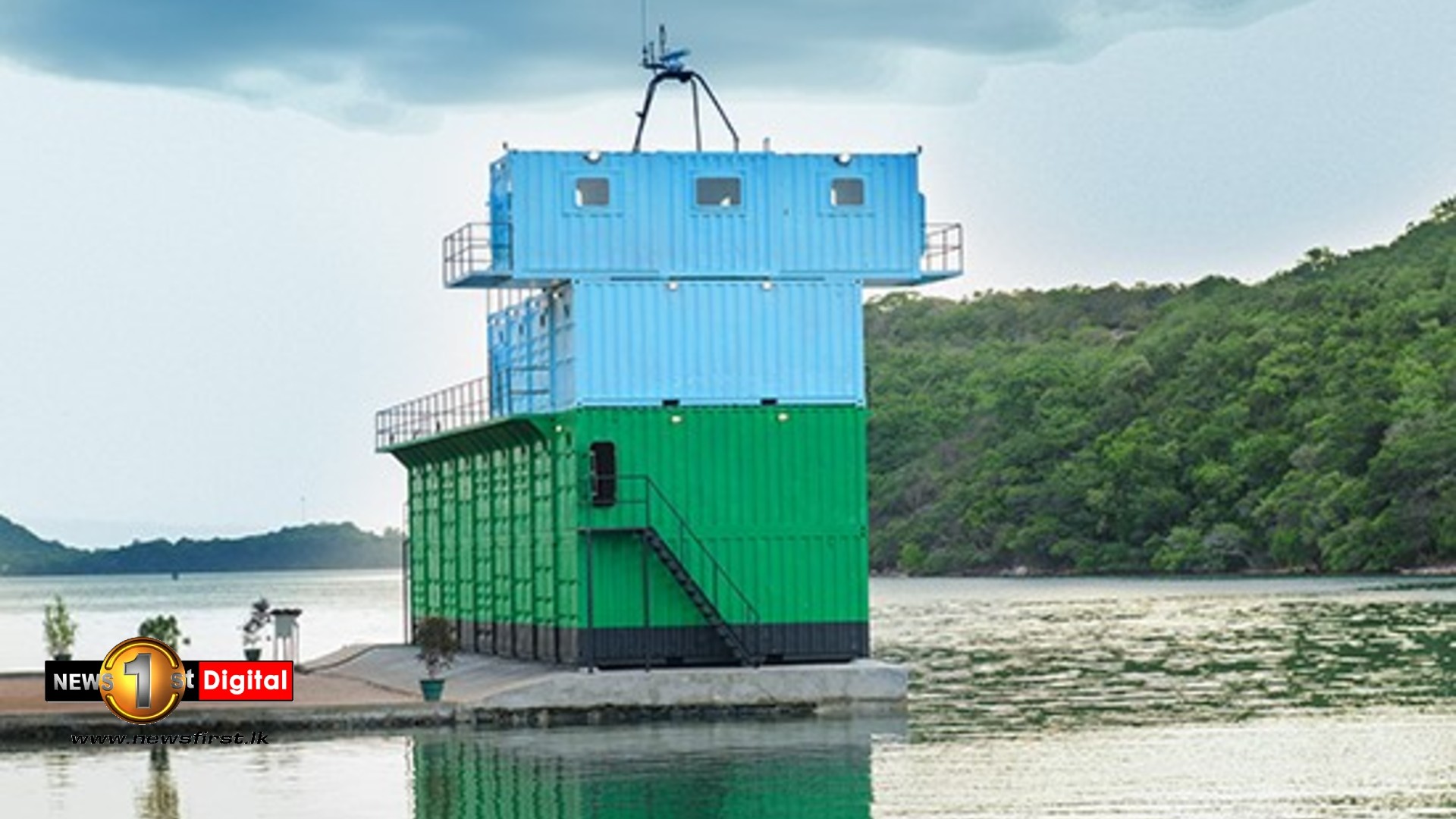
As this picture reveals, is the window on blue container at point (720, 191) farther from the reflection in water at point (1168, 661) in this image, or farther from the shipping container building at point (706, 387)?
the reflection in water at point (1168, 661)

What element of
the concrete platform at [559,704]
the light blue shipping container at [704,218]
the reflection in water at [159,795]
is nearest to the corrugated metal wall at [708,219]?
the light blue shipping container at [704,218]

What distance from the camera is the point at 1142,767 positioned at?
141 feet

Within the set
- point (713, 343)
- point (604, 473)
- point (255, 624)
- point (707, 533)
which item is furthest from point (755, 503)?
point (255, 624)

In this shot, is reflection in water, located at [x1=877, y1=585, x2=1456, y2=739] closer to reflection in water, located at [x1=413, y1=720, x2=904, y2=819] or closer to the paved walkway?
reflection in water, located at [x1=413, y1=720, x2=904, y2=819]

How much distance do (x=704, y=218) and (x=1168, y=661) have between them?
2673 centimetres

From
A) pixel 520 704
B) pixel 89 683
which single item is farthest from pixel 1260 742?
pixel 89 683

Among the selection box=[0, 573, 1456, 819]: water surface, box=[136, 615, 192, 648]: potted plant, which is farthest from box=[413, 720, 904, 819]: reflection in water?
box=[136, 615, 192, 648]: potted plant

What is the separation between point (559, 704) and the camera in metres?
52.6

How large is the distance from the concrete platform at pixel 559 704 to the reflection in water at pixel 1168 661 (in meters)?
1.89

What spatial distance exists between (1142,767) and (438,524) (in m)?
32.0

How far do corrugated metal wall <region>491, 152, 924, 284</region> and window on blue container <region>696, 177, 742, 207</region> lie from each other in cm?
8

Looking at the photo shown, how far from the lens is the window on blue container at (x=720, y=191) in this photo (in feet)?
185

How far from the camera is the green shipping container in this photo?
5478 cm

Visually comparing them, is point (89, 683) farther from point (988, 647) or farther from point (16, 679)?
point (988, 647)
